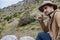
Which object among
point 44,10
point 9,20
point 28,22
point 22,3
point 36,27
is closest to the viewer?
point 44,10

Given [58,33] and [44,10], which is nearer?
[58,33]

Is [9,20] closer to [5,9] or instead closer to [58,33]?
[5,9]

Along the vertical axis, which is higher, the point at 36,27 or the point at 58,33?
the point at 58,33

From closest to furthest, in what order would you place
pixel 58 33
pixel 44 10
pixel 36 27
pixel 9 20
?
pixel 58 33 < pixel 44 10 < pixel 36 27 < pixel 9 20

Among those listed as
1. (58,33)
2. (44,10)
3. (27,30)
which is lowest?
(27,30)

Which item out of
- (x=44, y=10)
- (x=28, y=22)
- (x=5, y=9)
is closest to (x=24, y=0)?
(x=5, y=9)

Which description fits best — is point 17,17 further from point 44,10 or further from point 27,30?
point 44,10

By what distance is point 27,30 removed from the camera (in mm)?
6387

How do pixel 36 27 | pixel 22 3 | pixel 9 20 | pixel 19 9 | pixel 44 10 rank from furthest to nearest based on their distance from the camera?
1. pixel 22 3
2. pixel 19 9
3. pixel 9 20
4. pixel 36 27
5. pixel 44 10

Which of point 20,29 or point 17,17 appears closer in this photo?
point 20,29

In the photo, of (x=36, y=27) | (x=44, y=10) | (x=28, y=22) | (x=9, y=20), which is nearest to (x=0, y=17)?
(x=9, y=20)

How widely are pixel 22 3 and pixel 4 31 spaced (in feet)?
8.65

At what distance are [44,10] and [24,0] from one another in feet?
20.4

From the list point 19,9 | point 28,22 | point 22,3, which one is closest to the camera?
point 28,22
